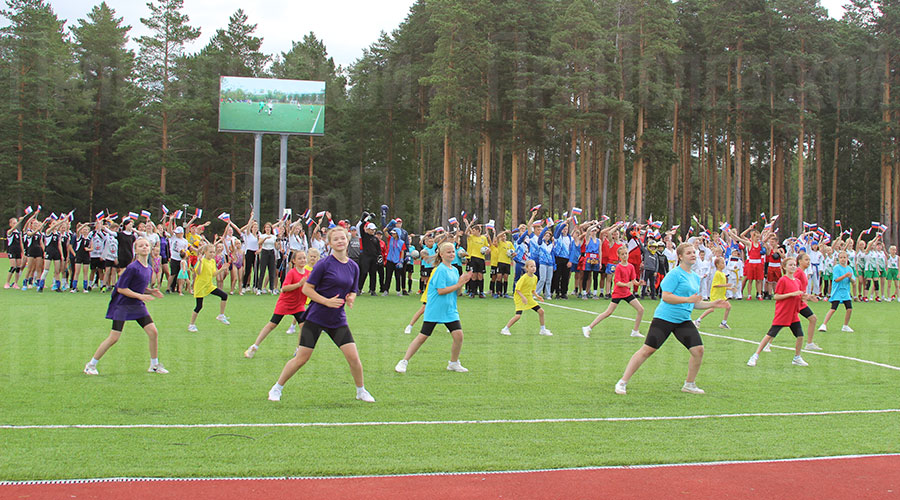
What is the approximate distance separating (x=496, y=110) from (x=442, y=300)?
42.5m

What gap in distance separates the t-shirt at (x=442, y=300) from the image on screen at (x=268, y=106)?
34.2 m

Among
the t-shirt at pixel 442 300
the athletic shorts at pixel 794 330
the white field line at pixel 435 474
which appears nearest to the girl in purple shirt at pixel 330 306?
the t-shirt at pixel 442 300

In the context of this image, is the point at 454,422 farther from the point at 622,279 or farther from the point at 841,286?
the point at 841,286

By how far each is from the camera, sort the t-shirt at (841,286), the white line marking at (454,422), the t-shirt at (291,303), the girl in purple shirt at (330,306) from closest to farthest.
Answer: the white line marking at (454,422), the girl in purple shirt at (330,306), the t-shirt at (291,303), the t-shirt at (841,286)

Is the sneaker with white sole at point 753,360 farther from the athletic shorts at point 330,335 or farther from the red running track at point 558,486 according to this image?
the athletic shorts at point 330,335

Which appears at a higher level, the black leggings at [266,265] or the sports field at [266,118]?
the sports field at [266,118]

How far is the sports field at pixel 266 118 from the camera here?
41469 mm

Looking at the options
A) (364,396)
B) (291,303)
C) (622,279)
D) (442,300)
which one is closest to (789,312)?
(622,279)

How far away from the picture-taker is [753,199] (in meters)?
69.0

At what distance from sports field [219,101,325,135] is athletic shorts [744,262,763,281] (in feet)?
87.5

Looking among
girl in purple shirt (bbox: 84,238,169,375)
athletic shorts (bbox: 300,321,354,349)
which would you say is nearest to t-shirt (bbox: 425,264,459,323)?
athletic shorts (bbox: 300,321,354,349)

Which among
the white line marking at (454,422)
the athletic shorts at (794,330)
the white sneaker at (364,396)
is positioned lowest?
the white line marking at (454,422)

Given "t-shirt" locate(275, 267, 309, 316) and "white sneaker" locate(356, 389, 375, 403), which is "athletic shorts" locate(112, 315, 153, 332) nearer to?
"t-shirt" locate(275, 267, 309, 316)

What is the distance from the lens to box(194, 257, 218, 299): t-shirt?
42.0ft
